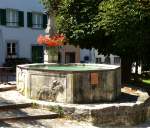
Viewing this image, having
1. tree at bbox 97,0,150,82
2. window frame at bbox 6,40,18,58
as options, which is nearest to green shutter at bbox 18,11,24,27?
window frame at bbox 6,40,18,58

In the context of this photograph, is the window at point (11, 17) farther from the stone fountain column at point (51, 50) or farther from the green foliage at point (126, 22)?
the green foliage at point (126, 22)

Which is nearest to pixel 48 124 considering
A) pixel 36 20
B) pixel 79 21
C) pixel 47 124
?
pixel 47 124

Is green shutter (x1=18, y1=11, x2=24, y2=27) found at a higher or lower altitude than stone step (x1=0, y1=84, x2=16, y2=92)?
higher

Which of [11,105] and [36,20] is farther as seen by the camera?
[36,20]

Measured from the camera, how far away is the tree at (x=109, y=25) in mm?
20500

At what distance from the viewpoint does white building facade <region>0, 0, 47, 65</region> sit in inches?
1428

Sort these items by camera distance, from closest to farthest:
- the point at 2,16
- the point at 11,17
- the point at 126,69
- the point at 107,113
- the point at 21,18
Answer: the point at 107,113 → the point at 126,69 → the point at 2,16 → the point at 11,17 → the point at 21,18

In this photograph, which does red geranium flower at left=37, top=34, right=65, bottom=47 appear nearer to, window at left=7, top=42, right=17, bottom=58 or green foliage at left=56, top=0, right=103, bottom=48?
green foliage at left=56, top=0, right=103, bottom=48

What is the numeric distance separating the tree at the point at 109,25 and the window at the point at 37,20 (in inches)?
545

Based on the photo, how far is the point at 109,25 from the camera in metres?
20.6

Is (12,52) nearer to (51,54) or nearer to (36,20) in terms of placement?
(36,20)

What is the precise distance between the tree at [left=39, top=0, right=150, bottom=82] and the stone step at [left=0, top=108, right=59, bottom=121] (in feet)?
20.7

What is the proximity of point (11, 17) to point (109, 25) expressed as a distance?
17631 mm

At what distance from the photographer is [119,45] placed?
20.9 metres
